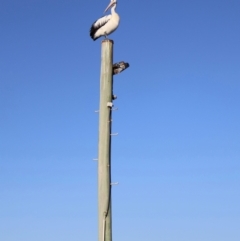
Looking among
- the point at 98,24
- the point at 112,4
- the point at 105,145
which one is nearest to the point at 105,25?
the point at 98,24

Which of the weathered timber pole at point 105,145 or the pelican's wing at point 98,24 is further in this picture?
the pelican's wing at point 98,24

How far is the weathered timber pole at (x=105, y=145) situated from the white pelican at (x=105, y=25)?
1.53 meters

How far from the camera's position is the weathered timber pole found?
Result: 19.4 ft

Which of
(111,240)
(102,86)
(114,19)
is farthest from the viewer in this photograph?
(114,19)

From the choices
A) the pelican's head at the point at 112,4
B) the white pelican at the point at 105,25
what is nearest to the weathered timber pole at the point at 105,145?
the white pelican at the point at 105,25

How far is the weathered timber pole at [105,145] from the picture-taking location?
5918 mm

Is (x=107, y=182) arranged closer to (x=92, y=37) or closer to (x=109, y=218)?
(x=109, y=218)

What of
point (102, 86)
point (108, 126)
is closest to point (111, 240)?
point (108, 126)

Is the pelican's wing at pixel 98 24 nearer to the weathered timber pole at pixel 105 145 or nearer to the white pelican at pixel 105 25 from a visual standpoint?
the white pelican at pixel 105 25

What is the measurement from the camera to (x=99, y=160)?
6059 millimetres

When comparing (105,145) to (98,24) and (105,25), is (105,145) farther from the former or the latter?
(98,24)

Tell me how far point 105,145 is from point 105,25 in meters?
2.89

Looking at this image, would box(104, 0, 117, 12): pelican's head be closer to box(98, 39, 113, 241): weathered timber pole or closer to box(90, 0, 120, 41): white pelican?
box(90, 0, 120, 41): white pelican

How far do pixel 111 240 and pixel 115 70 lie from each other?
2.50 m
